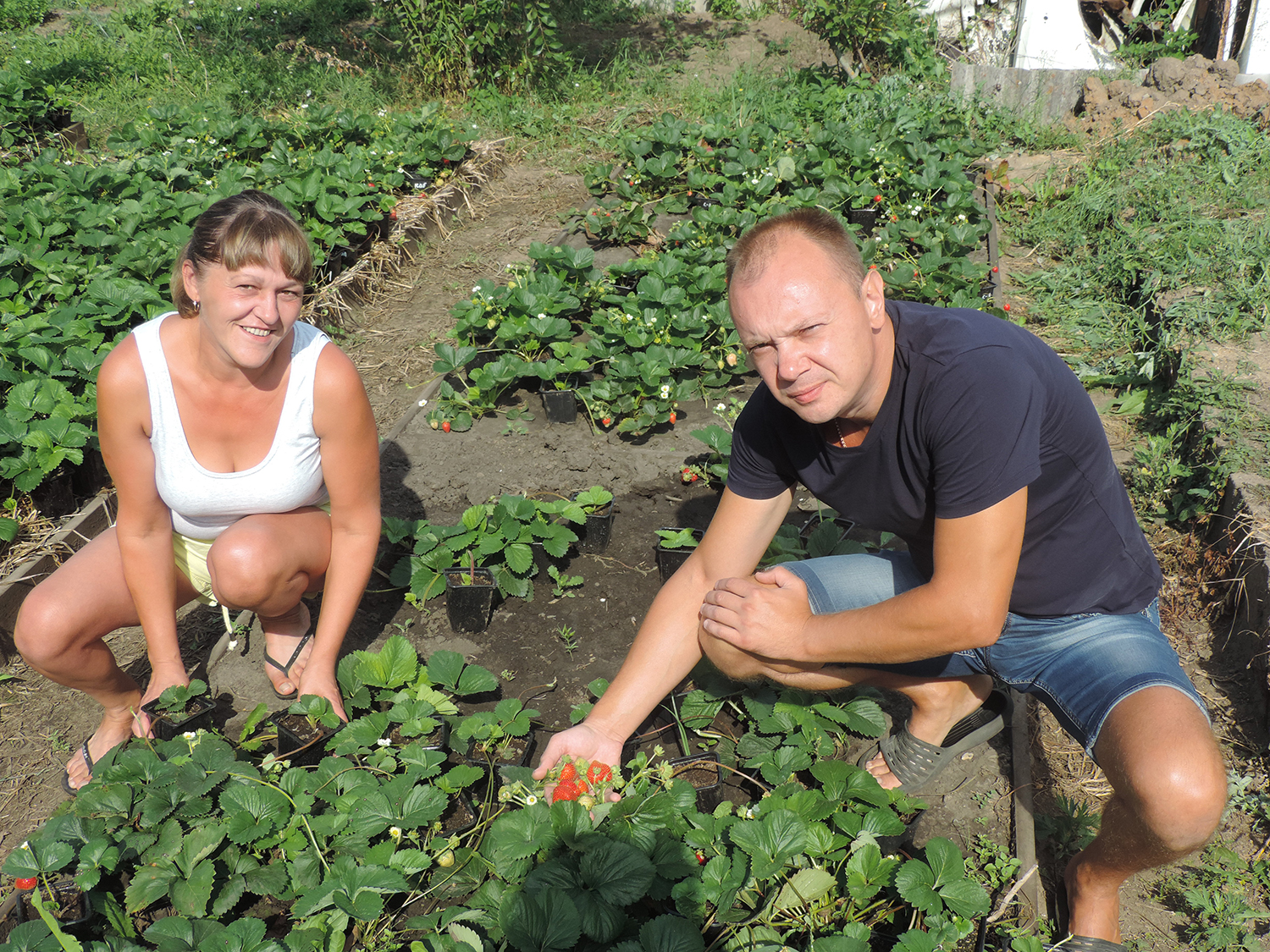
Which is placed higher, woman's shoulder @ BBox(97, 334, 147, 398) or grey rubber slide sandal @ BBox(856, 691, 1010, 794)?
woman's shoulder @ BBox(97, 334, 147, 398)

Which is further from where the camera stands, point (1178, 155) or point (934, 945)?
point (1178, 155)

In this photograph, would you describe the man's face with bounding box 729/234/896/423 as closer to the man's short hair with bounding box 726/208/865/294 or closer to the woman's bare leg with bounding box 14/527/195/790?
the man's short hair with bounding box 726/208/865/294

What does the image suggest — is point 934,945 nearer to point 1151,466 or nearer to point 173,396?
point 173,396

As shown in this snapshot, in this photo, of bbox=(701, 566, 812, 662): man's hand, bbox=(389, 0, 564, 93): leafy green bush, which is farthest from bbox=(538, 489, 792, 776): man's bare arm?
bbox=(389, 0, 564, 93): leafy green bush

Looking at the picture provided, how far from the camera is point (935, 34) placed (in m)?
10.2

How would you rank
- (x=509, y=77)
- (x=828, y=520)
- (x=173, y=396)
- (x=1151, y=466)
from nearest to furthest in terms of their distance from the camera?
(x=173, y=396), (x=828, y=520), (x=1151, y=466), (x=509, y=77)

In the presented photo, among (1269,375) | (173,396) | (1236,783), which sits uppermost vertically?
(173,396)

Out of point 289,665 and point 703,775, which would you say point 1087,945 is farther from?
point 289,665

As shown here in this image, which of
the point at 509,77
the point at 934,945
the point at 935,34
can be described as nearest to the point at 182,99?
the point at 509,77

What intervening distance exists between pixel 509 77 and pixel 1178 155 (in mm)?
5927

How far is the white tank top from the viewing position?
2385mm

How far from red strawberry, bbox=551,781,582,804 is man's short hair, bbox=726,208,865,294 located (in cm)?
118

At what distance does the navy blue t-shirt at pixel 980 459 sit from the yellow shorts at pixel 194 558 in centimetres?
149

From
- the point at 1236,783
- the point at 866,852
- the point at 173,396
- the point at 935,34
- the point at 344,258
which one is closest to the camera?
the point at 866,852
